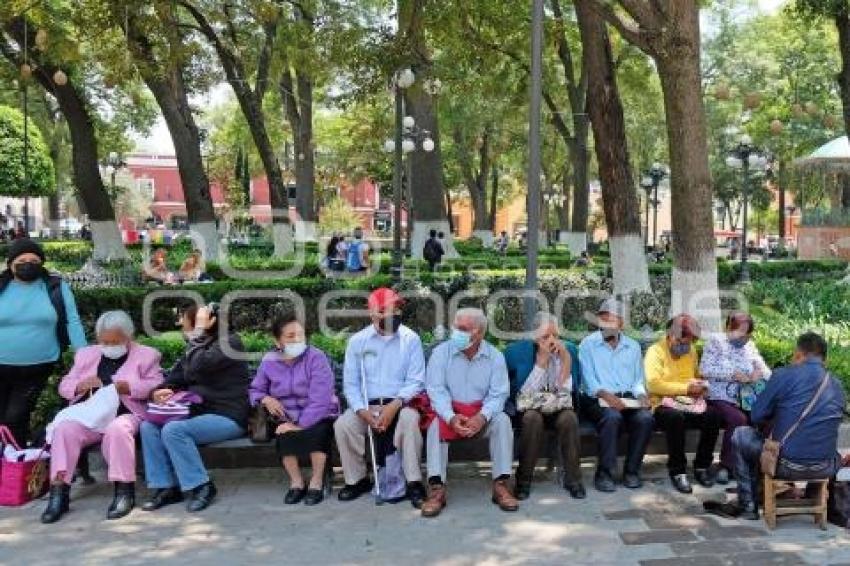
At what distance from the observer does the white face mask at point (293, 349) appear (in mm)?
6094

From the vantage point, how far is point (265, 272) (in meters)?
16.8

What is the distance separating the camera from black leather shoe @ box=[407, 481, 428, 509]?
5.85m

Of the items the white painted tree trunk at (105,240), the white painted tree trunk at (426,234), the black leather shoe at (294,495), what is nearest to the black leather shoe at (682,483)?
the black leather shoe at (294,495)

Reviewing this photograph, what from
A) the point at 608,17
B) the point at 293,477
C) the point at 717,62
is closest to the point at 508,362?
the point at 293,477

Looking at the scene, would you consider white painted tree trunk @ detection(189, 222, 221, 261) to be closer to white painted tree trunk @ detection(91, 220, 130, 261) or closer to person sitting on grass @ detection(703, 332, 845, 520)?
white painted tree trunk @ detection(91, 220, 130, 261)

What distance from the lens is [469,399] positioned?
607 cm

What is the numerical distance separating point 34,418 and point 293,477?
7.22 feet

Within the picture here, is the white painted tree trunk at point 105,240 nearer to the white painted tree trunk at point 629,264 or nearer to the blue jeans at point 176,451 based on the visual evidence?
the white painted tree trunk at point 629,264

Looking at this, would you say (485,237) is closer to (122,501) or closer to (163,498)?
(163,498)

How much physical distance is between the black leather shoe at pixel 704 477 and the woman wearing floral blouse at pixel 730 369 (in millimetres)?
63

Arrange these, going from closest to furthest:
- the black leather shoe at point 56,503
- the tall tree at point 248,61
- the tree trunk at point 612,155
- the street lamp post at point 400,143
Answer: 1. the black leather shoe at point 56,503
2. the tree trunk at point 612,155
3. the street lamp post at point 400,143
4. the tall tree at point 248,61

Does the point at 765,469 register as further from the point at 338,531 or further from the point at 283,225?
the point at 283,225

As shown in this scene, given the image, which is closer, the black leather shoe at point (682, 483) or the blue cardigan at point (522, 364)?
the black leather shoe at point (682, 483)

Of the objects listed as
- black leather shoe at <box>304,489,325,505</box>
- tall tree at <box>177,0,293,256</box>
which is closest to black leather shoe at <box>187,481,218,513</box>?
black leather shoe at <box>304,489,325,505</box>
